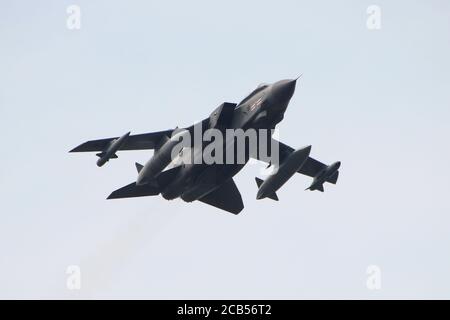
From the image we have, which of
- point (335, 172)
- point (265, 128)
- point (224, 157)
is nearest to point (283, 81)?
point (265, 128)

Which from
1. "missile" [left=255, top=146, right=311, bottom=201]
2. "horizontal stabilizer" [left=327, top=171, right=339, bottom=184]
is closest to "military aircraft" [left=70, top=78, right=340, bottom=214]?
"missile" [left=255, top=146, right=311, bottom=201]

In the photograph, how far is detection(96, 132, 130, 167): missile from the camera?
4000 centimetres

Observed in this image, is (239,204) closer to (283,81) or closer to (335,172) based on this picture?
(335,172)

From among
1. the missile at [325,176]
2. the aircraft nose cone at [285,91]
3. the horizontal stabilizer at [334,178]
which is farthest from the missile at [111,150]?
the horizontal stabilizer at [334,178]

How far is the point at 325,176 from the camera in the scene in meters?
44.4

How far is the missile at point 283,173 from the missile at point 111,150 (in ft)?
25.6

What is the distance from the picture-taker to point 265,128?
3844cm

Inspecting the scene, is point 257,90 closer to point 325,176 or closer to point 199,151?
point 199,151

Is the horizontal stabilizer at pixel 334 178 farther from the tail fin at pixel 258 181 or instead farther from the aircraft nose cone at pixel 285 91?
the aircraft nose cone at pixel 285 91

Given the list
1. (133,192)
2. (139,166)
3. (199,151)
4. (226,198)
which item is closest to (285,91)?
(199,151)

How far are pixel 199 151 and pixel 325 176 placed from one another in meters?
8.79

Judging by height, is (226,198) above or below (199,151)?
below

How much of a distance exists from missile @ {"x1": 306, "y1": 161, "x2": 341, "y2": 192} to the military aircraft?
2.4 inches
